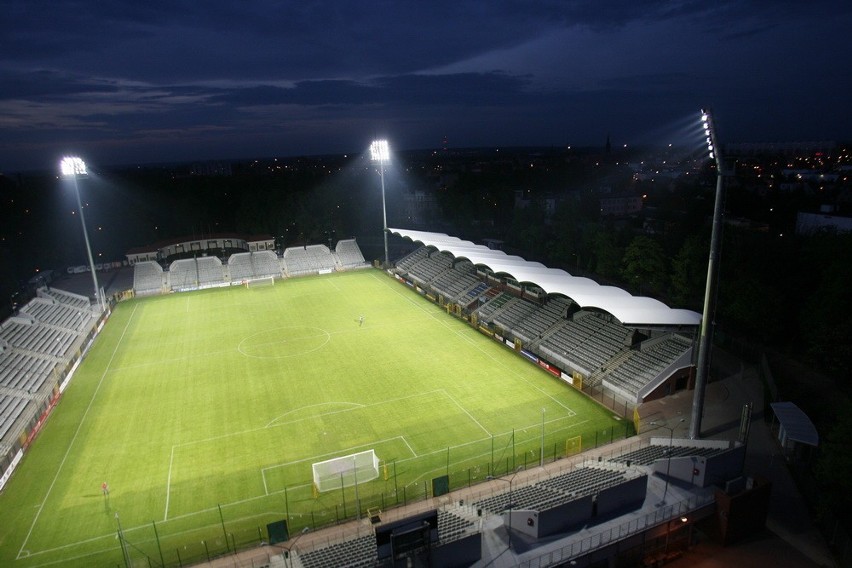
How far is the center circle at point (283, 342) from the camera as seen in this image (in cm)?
3005

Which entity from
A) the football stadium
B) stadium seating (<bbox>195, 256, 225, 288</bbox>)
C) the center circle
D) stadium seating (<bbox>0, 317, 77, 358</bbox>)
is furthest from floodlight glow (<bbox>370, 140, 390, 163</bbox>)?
stadium seating (<bbox>0, 317, 77, 358</bbox>)

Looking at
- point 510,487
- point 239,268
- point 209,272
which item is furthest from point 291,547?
point 239,268

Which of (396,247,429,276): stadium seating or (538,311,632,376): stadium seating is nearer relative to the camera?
(538,311,632,376): stadium seating

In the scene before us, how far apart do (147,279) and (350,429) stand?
33152 millimetres

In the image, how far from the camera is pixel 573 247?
48062 millimetres

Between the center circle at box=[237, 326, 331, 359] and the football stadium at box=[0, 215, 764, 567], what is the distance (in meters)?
0.18

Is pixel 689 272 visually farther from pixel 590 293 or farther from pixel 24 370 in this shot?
pixel 24 370

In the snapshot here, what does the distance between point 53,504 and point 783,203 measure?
73434 millimetres

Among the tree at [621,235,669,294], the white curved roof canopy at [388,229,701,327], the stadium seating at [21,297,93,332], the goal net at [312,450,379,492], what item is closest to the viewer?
the goal net at [312,450,379,492]

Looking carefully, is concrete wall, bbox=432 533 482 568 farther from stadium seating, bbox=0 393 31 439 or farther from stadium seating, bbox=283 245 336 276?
stadium seating, bbox=283 245 336 276

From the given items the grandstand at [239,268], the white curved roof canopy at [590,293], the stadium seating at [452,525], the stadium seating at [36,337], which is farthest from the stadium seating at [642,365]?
the grandstand at [239,268]

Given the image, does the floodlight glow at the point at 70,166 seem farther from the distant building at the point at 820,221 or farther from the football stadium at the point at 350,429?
the distant building at the point at 820,221

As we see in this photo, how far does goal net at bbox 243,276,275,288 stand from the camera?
46406 mm

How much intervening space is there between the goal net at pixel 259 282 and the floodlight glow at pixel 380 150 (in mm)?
14553
